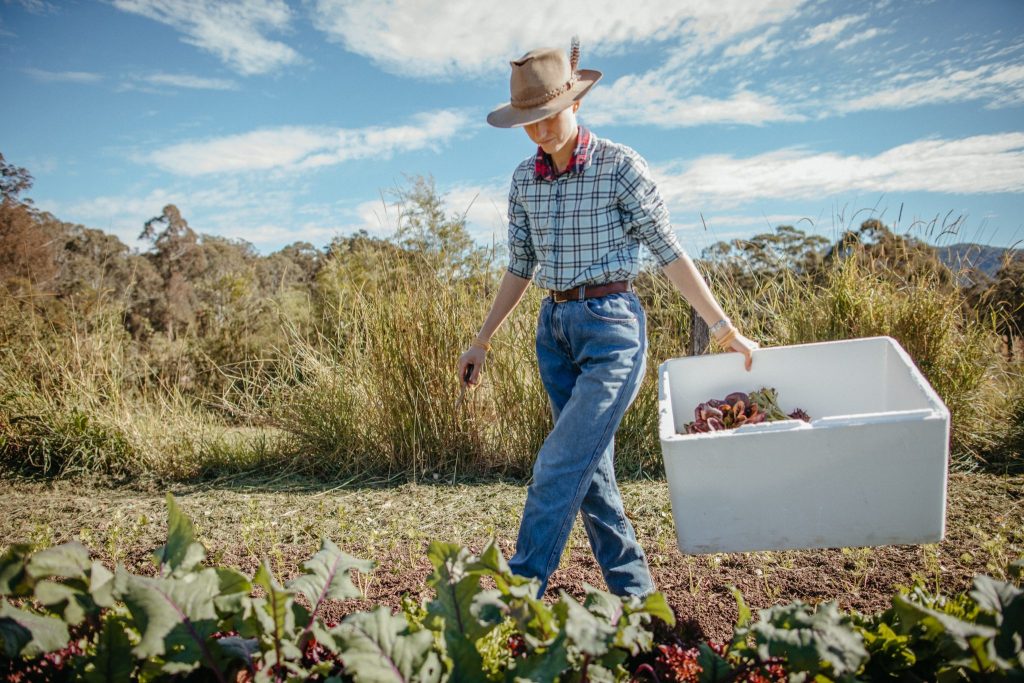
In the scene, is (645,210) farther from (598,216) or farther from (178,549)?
(178,549)

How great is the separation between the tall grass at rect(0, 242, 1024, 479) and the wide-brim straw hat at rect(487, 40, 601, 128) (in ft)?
7.53

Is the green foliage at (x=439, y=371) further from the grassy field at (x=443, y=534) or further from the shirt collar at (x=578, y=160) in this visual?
the shirt collar at (x=578, y=160)

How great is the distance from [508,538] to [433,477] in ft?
3.93

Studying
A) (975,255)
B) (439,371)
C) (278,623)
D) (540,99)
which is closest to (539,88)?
(540,99)

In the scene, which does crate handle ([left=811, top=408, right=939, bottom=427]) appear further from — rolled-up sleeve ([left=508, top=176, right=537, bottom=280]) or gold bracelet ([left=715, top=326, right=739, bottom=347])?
rolled-up sleeve ([left=508, top=176, right=537, bottom=280])

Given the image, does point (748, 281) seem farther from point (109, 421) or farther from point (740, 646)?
point (109, 421)

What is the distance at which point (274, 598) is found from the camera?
4.09ft

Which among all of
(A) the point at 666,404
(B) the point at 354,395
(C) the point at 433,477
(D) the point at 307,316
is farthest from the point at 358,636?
(D) the point at 307,316

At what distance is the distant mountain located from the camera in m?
4.96

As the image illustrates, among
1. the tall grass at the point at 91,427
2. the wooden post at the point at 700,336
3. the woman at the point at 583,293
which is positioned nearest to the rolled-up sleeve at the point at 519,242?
the woman at the point at 583,293

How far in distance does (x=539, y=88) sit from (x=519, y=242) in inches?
20.0

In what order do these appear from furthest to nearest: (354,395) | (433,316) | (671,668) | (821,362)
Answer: (354,395)
(433,316)
(821,362)
(671,668)

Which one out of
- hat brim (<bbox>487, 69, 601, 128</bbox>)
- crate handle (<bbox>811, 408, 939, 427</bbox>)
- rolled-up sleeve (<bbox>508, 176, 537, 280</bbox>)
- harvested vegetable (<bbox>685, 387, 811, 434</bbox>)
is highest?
hat brim (<bbox>487, 69, 601, 128</bbox>)

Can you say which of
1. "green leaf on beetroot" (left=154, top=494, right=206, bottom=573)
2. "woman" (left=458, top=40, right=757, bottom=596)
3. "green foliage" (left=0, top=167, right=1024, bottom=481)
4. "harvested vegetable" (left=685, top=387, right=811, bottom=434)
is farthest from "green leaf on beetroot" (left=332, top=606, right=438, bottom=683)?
"green foliage" (left=0, top=167, right=1024, bottom=481)
